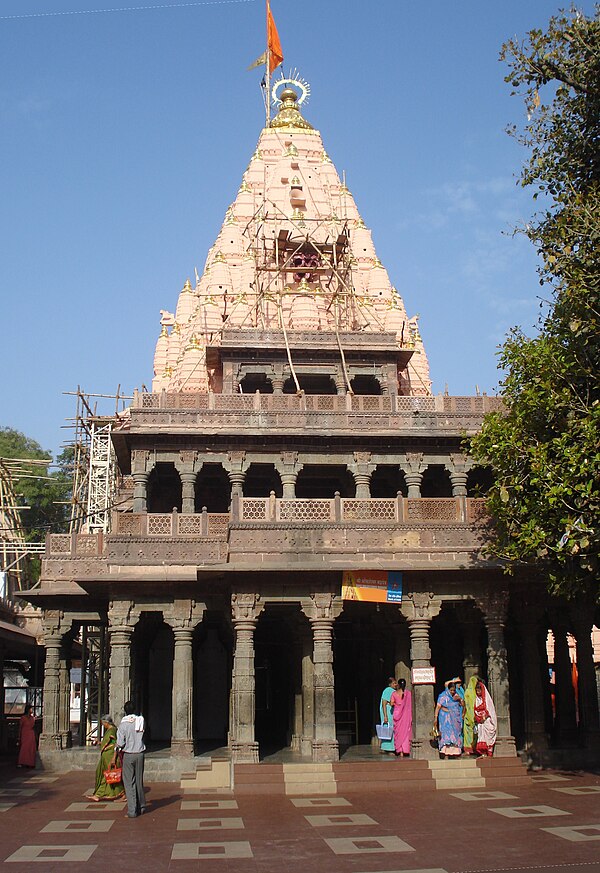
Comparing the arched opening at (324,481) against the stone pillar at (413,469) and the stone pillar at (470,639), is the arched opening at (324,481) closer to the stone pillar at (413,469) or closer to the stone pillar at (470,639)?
the stone pillar at (413,469)

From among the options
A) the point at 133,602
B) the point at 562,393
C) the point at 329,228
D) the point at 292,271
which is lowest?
the point at 133,602

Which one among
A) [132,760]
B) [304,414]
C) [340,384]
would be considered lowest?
[132,760]

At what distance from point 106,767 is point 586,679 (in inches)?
488

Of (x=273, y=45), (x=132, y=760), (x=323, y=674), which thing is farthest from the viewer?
(x=273, y=45)

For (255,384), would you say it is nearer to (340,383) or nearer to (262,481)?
(340,383)

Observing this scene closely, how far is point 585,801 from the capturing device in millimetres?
17562

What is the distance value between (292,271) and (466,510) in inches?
898

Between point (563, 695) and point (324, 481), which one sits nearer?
point (563, 695)

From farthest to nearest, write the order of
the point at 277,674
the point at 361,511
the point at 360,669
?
the point at 277,674 < the point at 360,669 < the point at 361,511

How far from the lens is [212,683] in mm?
31422

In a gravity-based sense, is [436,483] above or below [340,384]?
below

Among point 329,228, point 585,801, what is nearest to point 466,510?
point 585,801

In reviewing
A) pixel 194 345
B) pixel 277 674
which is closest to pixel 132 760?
pixel 277 674

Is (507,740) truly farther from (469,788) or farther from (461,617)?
(461,617)
